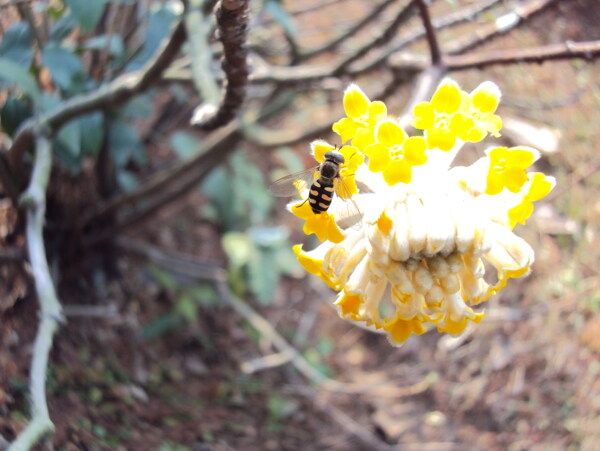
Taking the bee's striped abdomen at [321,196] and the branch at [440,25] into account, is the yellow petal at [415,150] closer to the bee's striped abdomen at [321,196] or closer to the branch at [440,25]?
the bee's striped abdomen at [321,196]

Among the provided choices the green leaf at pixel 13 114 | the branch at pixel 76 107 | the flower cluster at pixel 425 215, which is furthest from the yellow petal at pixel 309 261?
the green leaf at pixel 13 114

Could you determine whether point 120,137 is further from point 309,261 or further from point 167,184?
point 309,261

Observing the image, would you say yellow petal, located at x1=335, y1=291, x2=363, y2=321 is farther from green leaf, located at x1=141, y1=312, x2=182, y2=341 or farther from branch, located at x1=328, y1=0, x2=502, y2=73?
green leaf, located at x1=141, y1=312, x2=182, y2=341

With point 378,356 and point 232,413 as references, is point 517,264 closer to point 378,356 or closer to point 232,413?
point 232,413

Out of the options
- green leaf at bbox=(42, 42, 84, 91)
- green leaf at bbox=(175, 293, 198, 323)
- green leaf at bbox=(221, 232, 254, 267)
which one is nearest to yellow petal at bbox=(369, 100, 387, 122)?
green leaf at bbox=(42, 42, 84, 91)

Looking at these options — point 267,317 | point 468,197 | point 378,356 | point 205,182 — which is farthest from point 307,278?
point 468,197
